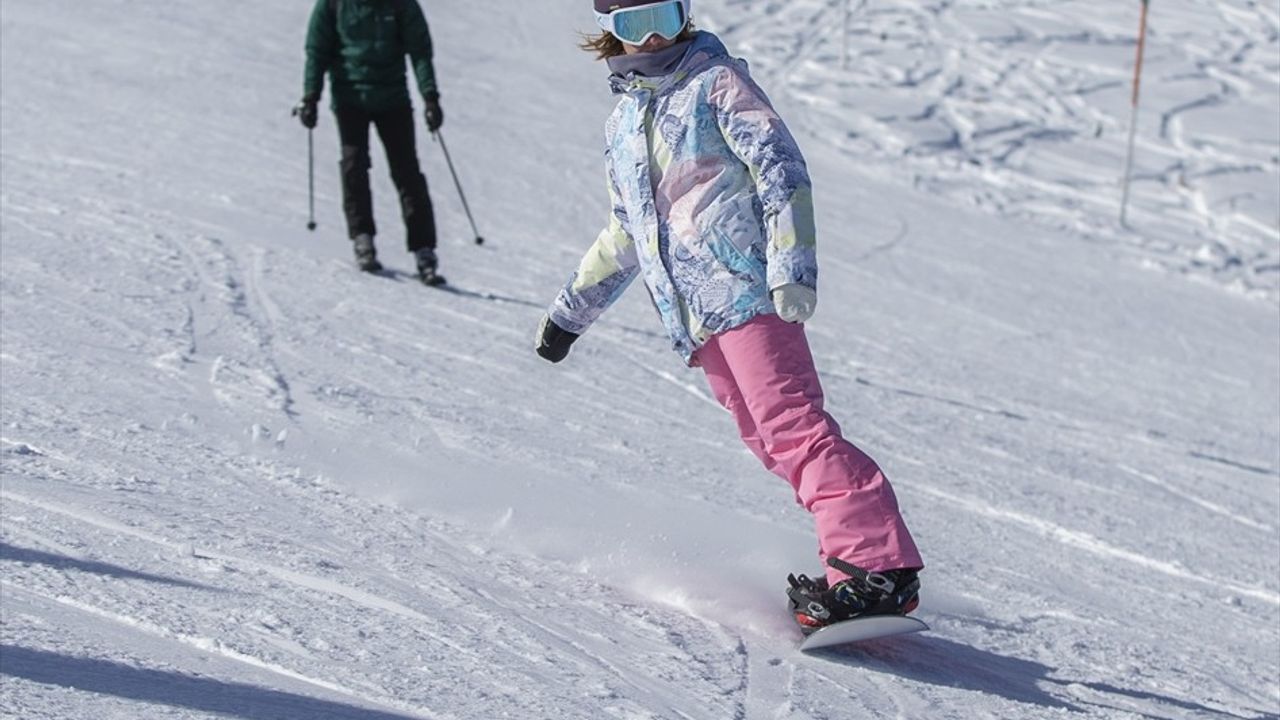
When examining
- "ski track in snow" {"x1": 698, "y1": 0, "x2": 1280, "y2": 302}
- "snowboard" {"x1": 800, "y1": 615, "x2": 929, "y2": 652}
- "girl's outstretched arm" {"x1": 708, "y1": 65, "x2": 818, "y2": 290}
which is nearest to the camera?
"girl's outstretched arm" {"x1": 708, "y1": 65, "x2": 818, "y2": 290}

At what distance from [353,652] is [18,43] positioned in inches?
452

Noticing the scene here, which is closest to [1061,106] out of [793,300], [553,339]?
[553,339]

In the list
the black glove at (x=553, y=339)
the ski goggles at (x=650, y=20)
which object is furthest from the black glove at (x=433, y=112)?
the ski goggles at (x=650, y=20)

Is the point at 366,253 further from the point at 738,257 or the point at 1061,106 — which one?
the point at 1061,106

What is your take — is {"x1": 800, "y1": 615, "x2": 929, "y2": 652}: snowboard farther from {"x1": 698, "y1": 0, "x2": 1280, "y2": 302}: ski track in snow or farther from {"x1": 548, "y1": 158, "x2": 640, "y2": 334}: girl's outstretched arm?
{"x1": 698, "y1": 0, "x2": 1280, "y2": 302}: ski track in snow

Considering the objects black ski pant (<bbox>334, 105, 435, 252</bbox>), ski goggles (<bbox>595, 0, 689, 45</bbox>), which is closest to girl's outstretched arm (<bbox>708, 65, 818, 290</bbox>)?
ski goggles (<bbox>595, 0, 689, 45</bbox>)

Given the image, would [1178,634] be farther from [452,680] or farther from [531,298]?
[531,298]

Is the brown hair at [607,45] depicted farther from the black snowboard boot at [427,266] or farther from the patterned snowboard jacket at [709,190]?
the black snowboard boot at [427,266]

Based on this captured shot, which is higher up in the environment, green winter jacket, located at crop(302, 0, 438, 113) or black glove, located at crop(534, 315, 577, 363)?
black glove, located at crop(534, 315, 577, 363)

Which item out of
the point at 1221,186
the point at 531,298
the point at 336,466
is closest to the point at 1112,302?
the point at 1221,186

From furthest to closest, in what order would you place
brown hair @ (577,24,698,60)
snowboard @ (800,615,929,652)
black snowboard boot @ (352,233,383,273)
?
black snowboard boot @ (352,233,383,273)
brown hair @ (577,24,698,60)
snowboard @ (800,615,929,652)

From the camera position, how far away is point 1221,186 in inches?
579

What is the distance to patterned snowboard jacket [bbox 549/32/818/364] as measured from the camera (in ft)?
12.0

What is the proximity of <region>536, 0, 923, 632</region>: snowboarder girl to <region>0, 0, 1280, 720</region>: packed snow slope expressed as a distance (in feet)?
0.89
